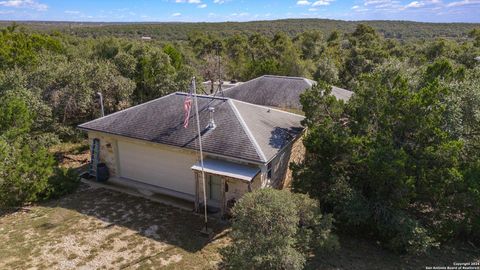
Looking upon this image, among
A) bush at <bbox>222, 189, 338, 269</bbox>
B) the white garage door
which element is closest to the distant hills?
the white garage door

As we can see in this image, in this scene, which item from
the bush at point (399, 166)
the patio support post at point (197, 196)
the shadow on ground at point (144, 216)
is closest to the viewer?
the bush at point (399, 166)

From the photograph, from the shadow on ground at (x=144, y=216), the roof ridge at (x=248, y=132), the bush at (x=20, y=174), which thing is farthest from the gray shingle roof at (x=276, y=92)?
the bush at (x=20, y=174)

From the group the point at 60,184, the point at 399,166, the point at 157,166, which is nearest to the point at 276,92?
the point at 157,166

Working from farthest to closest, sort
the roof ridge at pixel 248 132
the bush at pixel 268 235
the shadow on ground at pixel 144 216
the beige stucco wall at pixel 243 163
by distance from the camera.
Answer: the beige stucco wall at pixel 243 163, the roof ridge at pixel 248 132, the shadow on ground at pixel 144 216, the bush at pixel 268 235

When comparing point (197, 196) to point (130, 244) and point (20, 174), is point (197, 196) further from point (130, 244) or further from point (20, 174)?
point (20, 174)

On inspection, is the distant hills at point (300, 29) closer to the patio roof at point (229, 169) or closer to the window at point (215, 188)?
the window at point (215, 188)

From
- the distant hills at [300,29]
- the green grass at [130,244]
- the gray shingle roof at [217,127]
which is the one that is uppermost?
the distant hills at [300,29]
